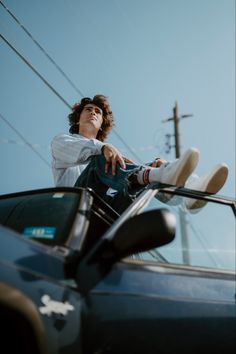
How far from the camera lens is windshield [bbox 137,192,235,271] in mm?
1954

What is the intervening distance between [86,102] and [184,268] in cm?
301

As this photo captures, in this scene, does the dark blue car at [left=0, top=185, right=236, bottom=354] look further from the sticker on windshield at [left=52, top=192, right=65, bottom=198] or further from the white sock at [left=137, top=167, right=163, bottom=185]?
the white sock at [left=137, top=167, right=163, bottom=185]

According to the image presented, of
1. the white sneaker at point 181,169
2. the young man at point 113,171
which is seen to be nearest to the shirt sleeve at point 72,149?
the young man at point 113,171

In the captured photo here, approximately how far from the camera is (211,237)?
2.36 metres

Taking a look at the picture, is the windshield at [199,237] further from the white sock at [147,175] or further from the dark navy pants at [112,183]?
the dark navy pants at [112,183]

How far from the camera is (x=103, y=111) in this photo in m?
4.39

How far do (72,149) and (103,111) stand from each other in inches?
49.6

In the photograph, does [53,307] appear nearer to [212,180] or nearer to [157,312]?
[157,312]

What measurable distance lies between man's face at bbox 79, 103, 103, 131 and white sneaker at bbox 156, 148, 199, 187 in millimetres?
1649

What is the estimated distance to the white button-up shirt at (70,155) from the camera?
10.4 feet

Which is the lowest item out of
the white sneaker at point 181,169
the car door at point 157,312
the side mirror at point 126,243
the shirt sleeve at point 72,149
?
the car door at point 157,312

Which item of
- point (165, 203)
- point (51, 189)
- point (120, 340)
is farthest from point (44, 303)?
point (165, 203)

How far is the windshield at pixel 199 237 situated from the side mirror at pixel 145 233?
1.60 ft

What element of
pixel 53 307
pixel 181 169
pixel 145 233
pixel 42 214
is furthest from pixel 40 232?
pixel 181 169
